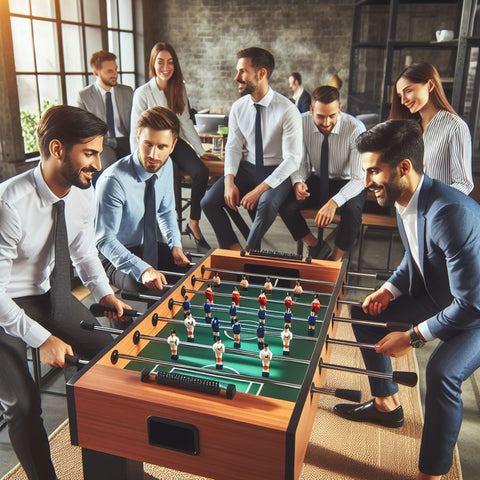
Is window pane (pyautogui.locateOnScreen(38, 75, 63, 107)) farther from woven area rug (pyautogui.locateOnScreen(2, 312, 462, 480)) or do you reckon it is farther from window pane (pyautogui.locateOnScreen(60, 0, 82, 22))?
woven area rug (pyautogui.locateOnScreen(2, 312, 462, 480))

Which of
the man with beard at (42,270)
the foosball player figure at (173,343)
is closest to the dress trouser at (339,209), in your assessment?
the man with beard at (42,270)

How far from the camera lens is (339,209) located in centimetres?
376

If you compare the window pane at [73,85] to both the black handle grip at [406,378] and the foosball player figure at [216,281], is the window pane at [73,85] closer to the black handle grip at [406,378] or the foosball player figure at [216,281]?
the foosball player figure at [216,281]

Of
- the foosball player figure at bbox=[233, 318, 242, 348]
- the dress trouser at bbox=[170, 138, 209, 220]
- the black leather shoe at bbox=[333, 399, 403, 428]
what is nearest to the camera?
the foosball player figure at bbox=[233, 318, 242, 348]

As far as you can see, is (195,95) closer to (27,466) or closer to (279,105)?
(279,105)

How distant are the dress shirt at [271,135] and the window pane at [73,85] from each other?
3.42m

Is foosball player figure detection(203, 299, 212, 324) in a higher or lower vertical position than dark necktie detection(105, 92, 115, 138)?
lower

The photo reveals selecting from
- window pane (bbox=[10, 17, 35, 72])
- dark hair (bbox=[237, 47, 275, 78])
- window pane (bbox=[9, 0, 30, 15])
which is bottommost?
dark hair (bbox=[237, 47, 275, 78])

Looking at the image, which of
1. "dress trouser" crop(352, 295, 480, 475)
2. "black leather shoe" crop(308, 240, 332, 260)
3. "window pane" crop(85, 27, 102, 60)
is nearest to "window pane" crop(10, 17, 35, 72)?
"window pane" crop(85, 27, 102, 60)

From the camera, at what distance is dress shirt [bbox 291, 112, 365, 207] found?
3650mm

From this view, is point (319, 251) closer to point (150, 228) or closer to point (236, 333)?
point (150, 228)

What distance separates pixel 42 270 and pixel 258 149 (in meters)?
2.15

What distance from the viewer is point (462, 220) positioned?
1839 millimetres

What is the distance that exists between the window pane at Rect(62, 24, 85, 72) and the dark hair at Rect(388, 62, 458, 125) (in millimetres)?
4681
